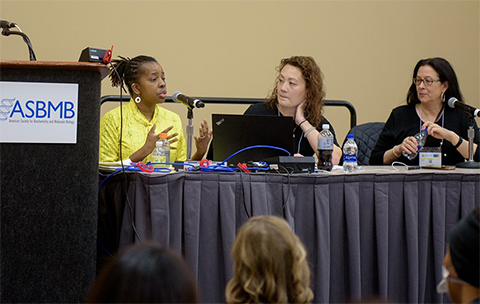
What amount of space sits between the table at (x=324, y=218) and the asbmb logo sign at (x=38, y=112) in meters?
0.41

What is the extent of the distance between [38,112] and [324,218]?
1.15 m

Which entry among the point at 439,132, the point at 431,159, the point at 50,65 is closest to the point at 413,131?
the point at 439,132

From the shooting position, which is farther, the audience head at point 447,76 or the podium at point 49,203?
the audience head at point 447,76

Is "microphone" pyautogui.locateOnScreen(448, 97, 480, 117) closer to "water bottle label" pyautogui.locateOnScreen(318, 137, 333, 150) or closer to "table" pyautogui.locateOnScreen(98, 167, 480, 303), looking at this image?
"table" pyautogui.locateOnScreen(98, 167, 480, 303)

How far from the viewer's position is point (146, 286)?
852mm

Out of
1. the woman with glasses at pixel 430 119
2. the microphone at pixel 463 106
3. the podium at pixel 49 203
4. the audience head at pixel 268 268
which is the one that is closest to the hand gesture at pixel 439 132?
the woman with glasses at pixel 430 119

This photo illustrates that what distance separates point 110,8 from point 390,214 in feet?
9.93

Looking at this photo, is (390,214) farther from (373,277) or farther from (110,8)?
(110,8)

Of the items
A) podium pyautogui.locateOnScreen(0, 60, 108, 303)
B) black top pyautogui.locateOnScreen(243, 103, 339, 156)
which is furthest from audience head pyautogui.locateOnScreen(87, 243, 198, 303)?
black top pyautogui.locateOnScreen(243, 103, 339, 156)

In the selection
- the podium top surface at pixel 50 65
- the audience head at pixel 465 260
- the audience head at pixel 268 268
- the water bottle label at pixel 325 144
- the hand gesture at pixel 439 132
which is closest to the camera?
the audience head at pixel 465 260

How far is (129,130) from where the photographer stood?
3.22m

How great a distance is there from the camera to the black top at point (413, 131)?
3332 mm

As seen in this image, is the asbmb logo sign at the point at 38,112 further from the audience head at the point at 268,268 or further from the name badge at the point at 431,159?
the name badge at the point at 431,159

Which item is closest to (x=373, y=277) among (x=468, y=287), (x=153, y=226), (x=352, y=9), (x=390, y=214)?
(x=390, y=214)
